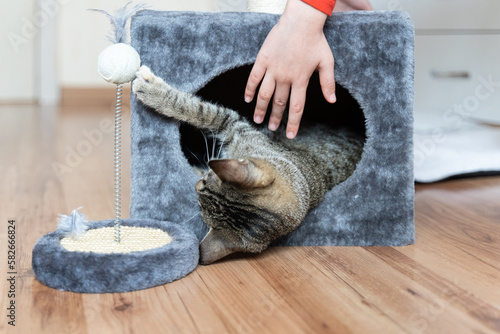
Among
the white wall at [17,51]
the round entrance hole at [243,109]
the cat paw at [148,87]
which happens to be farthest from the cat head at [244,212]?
the white wall at [17,51]

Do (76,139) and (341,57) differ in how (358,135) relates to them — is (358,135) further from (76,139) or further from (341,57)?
(76,139)

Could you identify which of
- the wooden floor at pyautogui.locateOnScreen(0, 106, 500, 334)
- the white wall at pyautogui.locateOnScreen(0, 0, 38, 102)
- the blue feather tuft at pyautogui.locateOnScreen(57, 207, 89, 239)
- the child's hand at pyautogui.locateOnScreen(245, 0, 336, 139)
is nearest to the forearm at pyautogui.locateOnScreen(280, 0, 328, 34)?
the child's hand at pyautogui.locateOnScreen(245, 0, 336, 139)

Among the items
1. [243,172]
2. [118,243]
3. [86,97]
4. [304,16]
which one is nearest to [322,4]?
[304,16]

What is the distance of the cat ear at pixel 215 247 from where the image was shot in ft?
4.00

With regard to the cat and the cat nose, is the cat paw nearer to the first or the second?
→ the cat

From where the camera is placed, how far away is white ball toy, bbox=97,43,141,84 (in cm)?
118

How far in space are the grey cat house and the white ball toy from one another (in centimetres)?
9

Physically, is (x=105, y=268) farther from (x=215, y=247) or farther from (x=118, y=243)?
(x=215, y=247)

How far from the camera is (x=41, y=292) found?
108 cm

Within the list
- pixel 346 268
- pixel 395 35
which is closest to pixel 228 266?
pixel 346 268

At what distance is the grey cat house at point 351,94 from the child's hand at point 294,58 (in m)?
0.05

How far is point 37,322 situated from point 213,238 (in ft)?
1.36

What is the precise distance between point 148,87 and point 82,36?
377 centimetres

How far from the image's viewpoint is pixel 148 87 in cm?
129
